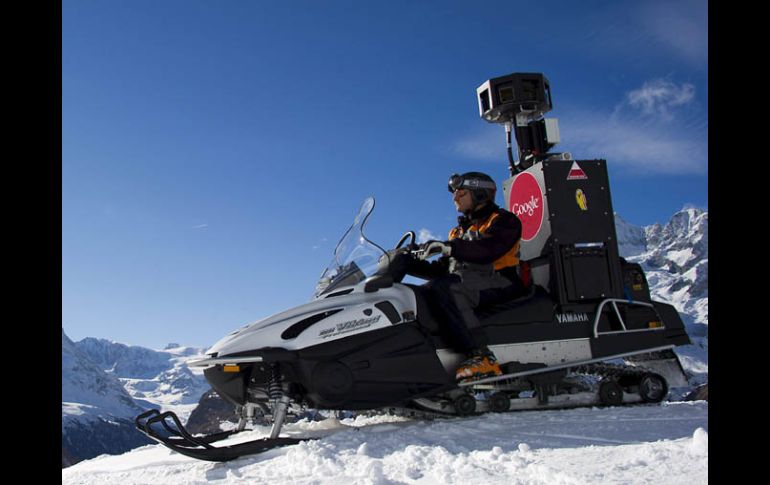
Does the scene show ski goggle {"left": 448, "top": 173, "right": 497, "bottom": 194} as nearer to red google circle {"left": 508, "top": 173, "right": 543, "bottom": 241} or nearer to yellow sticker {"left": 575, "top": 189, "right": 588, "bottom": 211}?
red google circle {"left": 508, "top": 173, "right": 543, "bottom": 241}

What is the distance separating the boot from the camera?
16.6 ft

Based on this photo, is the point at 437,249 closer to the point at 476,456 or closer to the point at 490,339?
the point at 490,339

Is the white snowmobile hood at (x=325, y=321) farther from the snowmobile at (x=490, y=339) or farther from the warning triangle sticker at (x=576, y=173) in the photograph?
the warning triangle sticker at (x=576, y=173)

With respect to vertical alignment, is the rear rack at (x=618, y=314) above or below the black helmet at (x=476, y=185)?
below

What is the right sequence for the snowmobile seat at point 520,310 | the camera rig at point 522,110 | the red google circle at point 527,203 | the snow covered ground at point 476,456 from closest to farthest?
the snow covered ground at point 476,456 → the snowmobile seat at point 520,310 → the red google circle at point 527,203 → the camera rig at point 522,110

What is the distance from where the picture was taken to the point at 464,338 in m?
5.14

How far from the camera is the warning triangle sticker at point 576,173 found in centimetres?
599

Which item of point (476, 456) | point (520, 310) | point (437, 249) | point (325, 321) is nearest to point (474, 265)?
point (437, 249)

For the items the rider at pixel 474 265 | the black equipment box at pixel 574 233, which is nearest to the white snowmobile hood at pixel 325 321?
the rider at pixel 474 265

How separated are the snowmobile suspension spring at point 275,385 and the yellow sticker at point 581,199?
3.12 m
